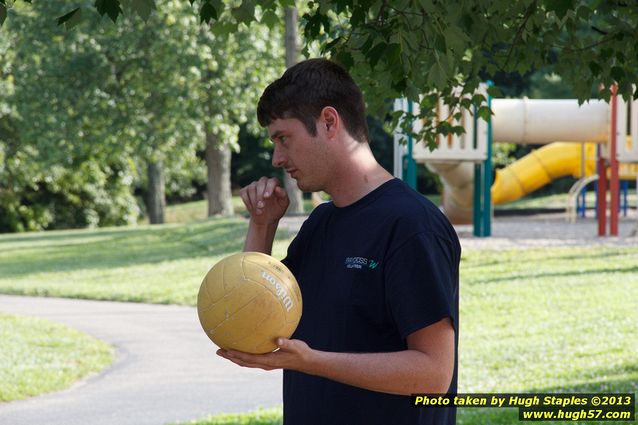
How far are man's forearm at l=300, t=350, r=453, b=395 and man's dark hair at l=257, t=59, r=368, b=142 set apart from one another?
0.63m

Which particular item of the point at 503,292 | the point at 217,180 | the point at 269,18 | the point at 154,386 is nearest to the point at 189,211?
the point at 217,180

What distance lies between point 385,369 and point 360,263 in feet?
0.96

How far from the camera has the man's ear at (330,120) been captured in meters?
3.00

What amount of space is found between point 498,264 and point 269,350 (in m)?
15.5

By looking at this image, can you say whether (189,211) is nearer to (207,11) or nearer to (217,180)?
(217,180)

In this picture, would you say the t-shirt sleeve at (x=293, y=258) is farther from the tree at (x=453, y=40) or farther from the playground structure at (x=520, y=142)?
the playground structure at (x=520, y=142)

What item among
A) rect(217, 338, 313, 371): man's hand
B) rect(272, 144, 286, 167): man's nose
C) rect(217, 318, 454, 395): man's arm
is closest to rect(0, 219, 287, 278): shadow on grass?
rect(272, 144, 286, 167): man's nose

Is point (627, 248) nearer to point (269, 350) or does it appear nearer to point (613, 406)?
point (613, 406)

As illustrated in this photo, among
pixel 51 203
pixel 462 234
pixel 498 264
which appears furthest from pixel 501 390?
pixel 51 203

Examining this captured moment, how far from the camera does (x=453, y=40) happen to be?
4.50m

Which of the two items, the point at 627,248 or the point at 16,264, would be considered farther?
the point at 16,264

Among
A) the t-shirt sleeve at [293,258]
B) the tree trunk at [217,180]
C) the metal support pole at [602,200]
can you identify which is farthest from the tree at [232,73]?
the t-shirt sleeve at [293,258]

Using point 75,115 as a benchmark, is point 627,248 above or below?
below

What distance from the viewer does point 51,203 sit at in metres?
44.3
